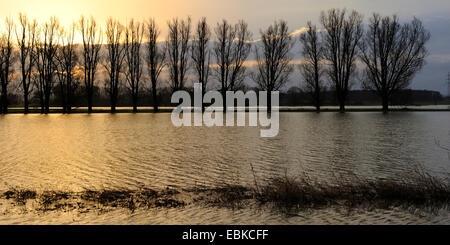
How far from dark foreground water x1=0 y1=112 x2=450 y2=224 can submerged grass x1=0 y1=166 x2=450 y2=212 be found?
338mm

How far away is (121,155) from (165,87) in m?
46.6

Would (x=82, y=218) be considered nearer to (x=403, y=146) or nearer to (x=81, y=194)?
(x=81, y=194)

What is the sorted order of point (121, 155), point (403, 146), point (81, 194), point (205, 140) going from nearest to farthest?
point (81, 194), point (121, 155), point (403, 146), point (205, 140)

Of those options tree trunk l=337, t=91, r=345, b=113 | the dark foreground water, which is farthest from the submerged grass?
tree trunk l=337, t=91, r=345, b=113

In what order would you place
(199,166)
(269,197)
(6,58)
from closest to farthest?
(269,197) < (199,166) < (6,58)

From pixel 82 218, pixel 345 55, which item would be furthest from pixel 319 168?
pixel 345 55

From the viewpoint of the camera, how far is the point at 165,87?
61.2m

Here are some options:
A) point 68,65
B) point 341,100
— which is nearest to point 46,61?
point 68,65

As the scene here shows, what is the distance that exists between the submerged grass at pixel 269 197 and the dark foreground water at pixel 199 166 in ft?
1.11

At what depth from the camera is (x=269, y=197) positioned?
858cm

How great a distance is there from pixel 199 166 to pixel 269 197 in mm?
4660

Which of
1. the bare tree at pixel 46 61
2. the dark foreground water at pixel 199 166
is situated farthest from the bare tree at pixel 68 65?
the dark foreground water at pixel 199 166

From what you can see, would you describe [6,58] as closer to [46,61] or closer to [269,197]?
[46,61]
